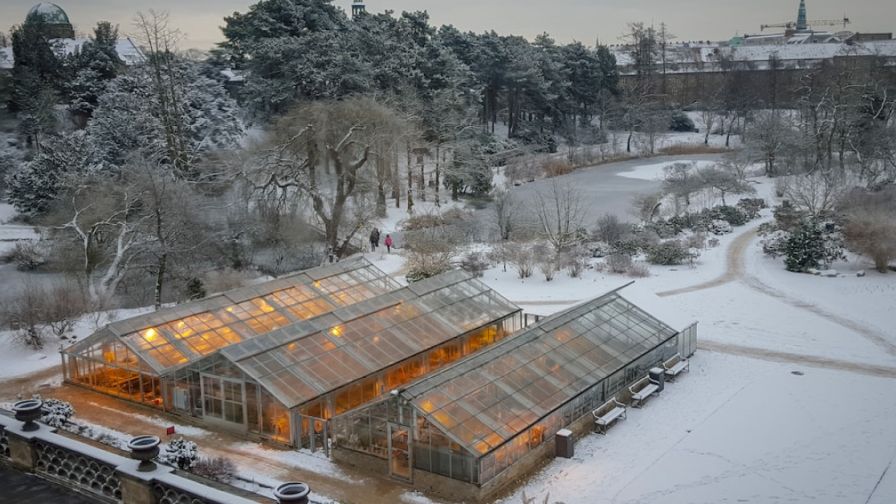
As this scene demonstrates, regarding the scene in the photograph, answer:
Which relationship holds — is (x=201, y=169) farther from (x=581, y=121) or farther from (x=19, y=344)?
(x=581, y=121)

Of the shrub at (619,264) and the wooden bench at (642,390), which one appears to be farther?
the shrub at (619,264)

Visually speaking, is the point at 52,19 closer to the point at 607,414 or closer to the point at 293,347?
the point at 293,347

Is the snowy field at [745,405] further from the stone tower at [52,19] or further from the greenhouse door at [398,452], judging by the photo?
the stone tower at [52,19]

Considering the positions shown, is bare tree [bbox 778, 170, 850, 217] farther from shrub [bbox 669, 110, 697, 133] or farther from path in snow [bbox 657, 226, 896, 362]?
shrub [bbox 669, 110, 697, 133]

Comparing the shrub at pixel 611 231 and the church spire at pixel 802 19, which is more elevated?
the church spire at pixel 802 19

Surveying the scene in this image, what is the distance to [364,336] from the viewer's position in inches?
816

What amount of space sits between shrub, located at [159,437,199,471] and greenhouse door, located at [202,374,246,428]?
2841 mm

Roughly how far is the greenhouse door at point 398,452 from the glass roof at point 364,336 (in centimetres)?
270

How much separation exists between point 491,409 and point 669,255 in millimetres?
19494

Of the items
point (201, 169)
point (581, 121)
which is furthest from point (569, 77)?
point (201, 169)

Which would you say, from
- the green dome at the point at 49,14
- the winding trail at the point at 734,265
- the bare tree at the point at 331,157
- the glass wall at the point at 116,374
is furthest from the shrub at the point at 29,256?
the green dome at the point at 49,14

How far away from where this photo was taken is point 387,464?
16.1 meters

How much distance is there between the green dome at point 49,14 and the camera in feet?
206

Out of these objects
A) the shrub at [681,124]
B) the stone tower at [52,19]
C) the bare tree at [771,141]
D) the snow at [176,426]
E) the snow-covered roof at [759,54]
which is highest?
the stone tower at [52,19]
